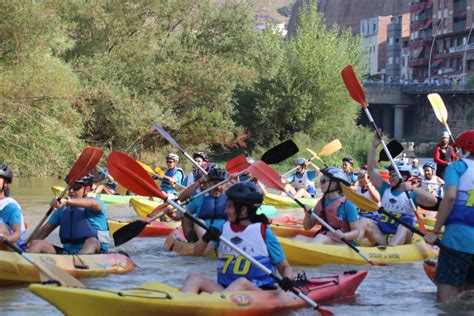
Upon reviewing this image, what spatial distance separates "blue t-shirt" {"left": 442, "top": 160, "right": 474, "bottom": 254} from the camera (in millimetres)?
6812

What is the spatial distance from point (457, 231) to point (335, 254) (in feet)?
10.4

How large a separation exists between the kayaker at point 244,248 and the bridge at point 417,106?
5618cm

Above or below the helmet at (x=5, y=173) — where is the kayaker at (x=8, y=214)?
below

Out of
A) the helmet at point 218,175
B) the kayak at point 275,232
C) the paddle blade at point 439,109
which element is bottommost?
the kayak at point 275,232

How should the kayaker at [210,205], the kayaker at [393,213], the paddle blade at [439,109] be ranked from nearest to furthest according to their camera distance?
the kayaker at [210,205] → the kayaker at [393,213] → the paddle blade at [439,109]

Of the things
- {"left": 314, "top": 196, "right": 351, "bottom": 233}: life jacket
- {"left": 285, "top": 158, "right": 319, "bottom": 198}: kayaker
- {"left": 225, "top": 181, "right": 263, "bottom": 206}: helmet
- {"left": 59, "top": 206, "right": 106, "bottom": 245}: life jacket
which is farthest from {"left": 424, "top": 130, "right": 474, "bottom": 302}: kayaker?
{"left": 285, "top": 158, "right": 319, "bottom": 198}: kayaker

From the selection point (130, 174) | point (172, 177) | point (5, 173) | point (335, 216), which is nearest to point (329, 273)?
point (335, 216)

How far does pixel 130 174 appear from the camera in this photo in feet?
25.4

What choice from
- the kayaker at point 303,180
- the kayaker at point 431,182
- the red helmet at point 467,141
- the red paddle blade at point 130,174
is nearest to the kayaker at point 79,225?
the red paddle blade at point 130,174

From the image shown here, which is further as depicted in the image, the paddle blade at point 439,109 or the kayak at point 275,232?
the paddle blade at point 439,109

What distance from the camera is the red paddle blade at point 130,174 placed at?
7691mm

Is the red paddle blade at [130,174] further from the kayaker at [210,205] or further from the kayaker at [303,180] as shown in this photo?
the kayaker at [303,180]

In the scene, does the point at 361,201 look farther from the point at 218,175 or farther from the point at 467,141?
the point at 467,141

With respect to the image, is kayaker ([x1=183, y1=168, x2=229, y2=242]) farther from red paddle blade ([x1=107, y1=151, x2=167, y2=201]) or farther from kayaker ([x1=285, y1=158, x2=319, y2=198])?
kayaker ([x1=285, y1=158, x2=319, y2=198])
